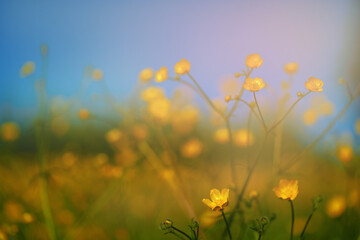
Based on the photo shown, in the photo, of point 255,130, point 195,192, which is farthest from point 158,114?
point 255,130

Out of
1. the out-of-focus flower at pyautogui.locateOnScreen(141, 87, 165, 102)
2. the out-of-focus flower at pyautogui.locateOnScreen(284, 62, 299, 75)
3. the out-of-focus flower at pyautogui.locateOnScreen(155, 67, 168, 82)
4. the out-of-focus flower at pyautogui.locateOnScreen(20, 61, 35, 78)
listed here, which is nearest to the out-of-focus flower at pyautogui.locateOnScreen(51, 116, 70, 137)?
the out-of-focus flower at pyautogui.locateOnScreen(20, 61, 35, 78)

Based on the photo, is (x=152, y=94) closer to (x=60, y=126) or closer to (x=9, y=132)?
(x=9, y=132)

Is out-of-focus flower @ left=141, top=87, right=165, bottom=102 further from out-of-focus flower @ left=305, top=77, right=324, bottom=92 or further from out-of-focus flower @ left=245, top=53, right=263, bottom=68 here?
out-of-focus flower @ left=305, top=77, right=324, bottom=92

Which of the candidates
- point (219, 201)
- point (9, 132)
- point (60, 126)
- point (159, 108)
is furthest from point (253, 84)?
point (60, 126)

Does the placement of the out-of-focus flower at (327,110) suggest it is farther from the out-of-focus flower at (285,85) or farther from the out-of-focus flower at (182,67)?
the out-of-focus flower at (182,67)

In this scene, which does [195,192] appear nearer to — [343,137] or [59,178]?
[59,178]
